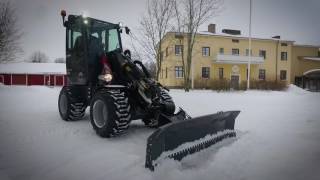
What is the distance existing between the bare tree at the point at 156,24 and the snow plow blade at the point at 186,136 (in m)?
9.65

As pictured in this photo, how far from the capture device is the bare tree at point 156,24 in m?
15.4

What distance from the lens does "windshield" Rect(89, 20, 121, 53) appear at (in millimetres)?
6547

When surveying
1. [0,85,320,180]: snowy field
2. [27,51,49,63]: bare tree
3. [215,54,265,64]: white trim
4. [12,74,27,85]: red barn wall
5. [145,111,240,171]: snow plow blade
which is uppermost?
[215,54,265,64]: white trim

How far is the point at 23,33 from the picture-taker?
496 cm

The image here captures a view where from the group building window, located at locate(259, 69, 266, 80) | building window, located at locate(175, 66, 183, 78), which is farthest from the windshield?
building window, located at locate(259, 69, 266, 80)

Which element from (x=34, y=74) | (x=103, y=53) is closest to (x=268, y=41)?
(x=34, y=74)

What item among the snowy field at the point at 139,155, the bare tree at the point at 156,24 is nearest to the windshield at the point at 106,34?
the snowy field at the point at 139,155

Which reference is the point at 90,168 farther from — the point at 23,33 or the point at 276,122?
the point at 276,122

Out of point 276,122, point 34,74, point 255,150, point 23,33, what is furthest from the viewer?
point 34,74

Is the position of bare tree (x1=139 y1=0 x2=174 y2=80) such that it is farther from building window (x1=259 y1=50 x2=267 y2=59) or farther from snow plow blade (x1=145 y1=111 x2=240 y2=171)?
building window (x1=259 y1=50 x2=267 y2=59)

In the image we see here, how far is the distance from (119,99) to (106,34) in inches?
85.3

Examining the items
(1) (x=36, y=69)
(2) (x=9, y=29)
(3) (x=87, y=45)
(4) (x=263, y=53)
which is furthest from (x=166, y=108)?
(1) (x=36, y=69)

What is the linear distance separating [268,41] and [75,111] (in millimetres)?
32303

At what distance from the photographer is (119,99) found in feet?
16.8
